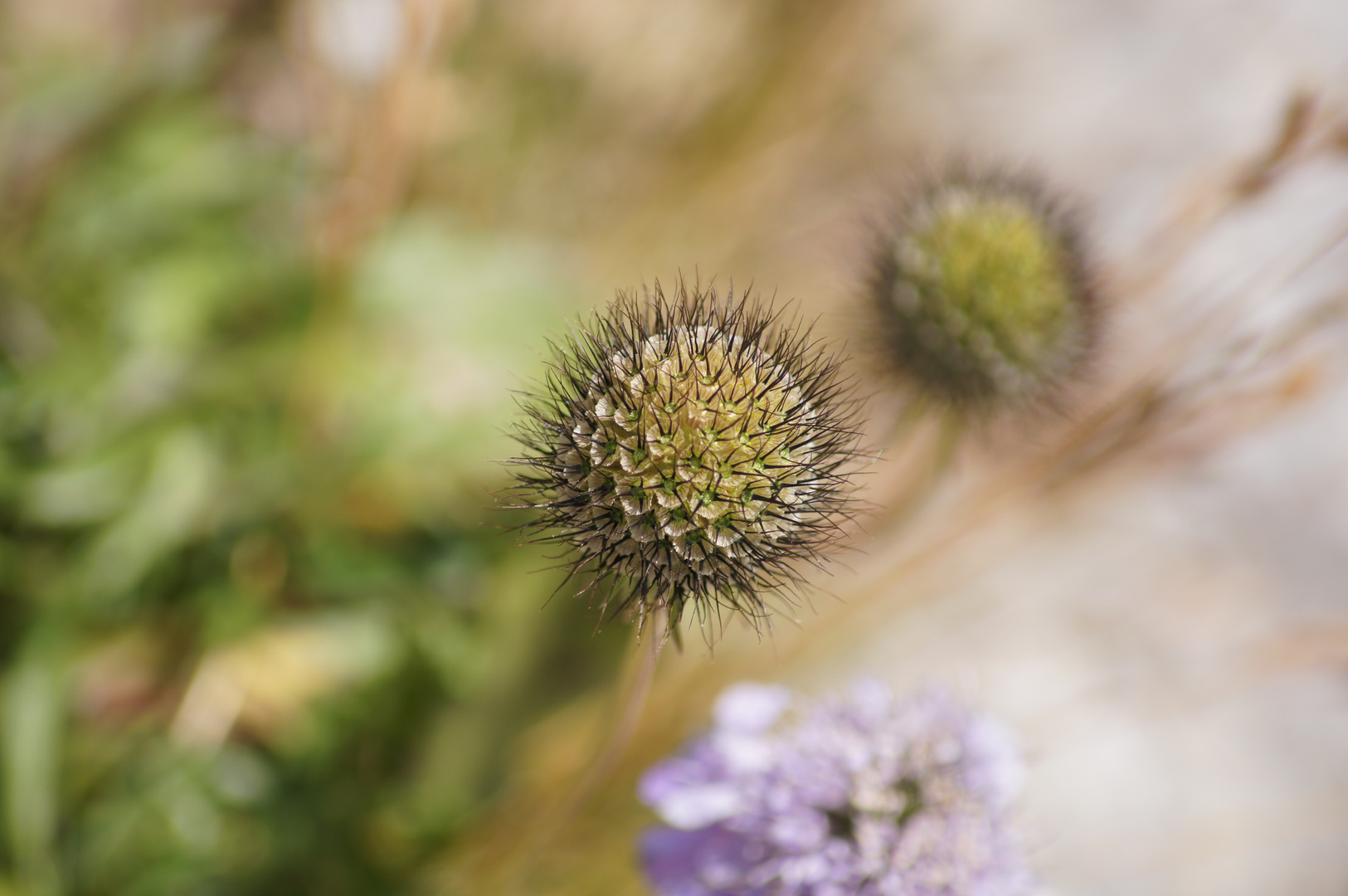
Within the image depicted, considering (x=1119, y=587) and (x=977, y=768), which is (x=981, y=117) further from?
(x=977, y=768)

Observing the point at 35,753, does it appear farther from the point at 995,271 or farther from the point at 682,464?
the point at 995,271

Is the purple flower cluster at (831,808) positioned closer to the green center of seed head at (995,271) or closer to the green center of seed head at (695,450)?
the green center of seed head at (695,450)

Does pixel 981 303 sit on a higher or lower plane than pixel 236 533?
lower

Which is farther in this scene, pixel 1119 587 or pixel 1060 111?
pixel 1060 111

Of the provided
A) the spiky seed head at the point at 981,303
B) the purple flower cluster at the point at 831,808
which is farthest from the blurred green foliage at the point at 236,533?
the spiky seed head at the point at 981,303

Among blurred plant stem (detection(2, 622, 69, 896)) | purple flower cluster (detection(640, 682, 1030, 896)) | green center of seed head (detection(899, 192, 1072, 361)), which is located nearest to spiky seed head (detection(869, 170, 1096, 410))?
green center of seed head (detection(899, 192, 1072, 361))

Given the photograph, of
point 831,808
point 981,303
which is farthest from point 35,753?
point 981,303

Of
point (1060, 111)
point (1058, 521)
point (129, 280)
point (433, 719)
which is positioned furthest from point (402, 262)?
point (1060, 111)
